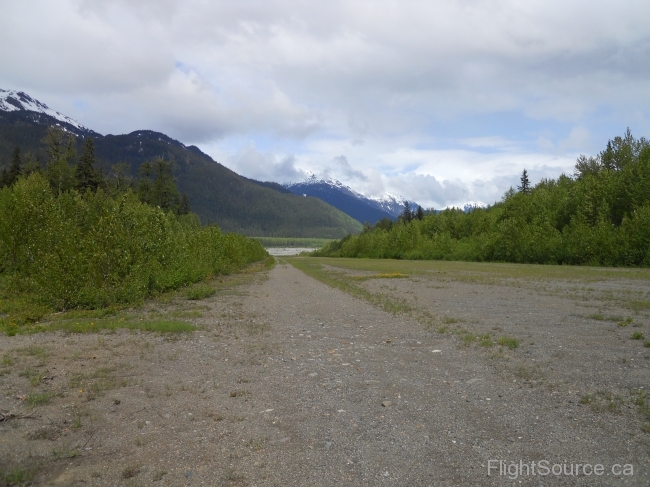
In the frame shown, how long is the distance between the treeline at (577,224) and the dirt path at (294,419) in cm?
4447

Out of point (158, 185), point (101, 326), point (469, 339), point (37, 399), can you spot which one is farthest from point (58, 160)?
point (469, 339)

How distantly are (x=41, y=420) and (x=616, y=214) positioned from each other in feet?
223

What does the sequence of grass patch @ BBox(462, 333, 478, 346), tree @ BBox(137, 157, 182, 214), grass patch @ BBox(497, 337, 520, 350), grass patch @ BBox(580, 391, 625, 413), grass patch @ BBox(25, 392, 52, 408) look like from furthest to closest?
1. tree @ BBox(137, 157, 182, 214)
2. grass patch @ BBox(462, 333, 478, 346)
3. grass patch @ BBox(497, 337, 520, 350)
4. grass patch @ BBox(25, 392, 52, 408)
5. grass patch @ BBox(580, 391, 625, 413)

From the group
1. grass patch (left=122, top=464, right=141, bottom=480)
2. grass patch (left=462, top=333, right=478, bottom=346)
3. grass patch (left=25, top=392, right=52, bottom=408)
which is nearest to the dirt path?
grass patch (left=122, top=464, right=141, bottom=480)

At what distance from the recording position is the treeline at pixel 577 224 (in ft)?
152

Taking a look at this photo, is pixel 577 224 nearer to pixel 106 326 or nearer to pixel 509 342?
pixel 509 342

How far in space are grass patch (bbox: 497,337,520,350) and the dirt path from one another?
1.48ft

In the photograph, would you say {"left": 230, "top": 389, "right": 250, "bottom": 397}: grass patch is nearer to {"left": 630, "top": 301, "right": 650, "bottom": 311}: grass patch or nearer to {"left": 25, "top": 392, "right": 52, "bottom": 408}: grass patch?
{"left": 25, "top": 392, "right": 52, "bottom": 408}: grass patch

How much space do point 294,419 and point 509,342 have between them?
6.44 meters

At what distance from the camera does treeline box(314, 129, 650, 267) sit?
152ft

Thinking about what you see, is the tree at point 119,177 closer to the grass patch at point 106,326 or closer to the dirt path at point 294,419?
the grass patch at point 106,326

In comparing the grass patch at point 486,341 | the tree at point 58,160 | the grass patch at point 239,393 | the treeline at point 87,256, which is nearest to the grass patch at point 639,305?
the grass patch at point 486,341

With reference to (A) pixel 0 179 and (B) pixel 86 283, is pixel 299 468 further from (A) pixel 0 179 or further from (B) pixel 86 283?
Answer: (A) pixel 0 179

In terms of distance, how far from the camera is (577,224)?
56.7 meters
